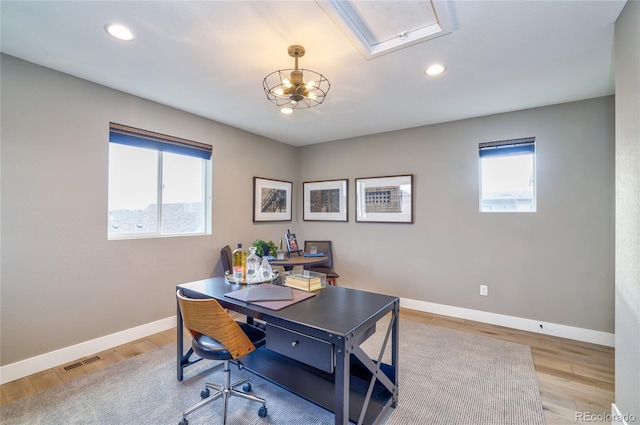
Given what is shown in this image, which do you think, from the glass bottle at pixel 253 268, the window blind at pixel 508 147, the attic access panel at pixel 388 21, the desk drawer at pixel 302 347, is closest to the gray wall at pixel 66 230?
the glass bottle at pixel 253 268

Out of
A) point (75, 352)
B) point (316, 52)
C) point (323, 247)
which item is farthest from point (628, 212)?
point (75, 352)

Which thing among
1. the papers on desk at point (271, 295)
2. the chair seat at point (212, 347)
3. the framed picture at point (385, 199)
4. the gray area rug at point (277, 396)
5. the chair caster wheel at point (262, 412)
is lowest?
the gray area rug at point (277, 396)

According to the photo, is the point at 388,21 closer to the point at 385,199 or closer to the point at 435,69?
the point at 435,69

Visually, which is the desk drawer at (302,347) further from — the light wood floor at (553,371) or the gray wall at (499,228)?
the gray wall at (499,228)

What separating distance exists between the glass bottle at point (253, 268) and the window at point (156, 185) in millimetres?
1497

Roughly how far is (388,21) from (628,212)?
69.8 inches

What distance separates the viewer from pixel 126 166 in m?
2.89

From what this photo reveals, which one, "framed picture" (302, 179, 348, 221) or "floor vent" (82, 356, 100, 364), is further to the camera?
"framed picture" (302, 179, 348, 221)

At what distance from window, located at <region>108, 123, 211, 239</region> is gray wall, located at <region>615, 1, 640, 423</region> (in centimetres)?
372

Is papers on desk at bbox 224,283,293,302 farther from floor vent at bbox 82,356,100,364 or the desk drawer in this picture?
floor vent at bbox 82,356,100,364

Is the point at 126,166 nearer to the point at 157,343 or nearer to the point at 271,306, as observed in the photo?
the point at 157,343

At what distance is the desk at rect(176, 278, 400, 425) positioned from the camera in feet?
4.45

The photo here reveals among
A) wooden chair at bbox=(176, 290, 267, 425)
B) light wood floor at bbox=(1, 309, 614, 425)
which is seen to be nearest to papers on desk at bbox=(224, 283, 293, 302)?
wooden chair at bbox=(176, 290, 267, 425)

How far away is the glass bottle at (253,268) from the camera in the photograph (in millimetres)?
2205
